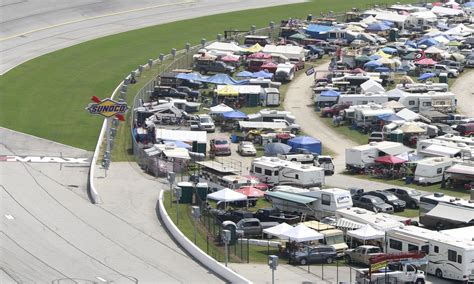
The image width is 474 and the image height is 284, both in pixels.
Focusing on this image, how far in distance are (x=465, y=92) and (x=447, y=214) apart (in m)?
45.4

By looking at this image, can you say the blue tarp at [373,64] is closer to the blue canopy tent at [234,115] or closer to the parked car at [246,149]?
the blue canopy tent at [234,115]

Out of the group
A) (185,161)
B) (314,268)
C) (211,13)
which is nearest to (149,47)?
(211,13)

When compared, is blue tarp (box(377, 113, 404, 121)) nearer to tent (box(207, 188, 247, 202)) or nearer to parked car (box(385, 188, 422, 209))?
parked car (box(385, 188, 422, 209))

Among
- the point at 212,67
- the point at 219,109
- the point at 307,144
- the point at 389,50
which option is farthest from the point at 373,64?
the point at 307,144

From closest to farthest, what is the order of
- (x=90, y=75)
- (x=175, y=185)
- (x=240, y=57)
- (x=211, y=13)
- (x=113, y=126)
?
(x=175, y=185), (x=113, y=126), (x=90, y=75), (x=240, y=57), (x=211, y=13)

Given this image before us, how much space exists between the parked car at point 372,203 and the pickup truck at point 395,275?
11946mm

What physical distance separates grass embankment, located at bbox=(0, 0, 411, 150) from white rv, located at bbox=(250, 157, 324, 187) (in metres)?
13.3

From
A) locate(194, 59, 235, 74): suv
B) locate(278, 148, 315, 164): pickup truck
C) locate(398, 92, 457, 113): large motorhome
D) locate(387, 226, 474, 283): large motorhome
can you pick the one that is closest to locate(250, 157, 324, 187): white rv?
locate(278, 148, 315, 164): pickup truck

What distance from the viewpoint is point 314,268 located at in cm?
6153

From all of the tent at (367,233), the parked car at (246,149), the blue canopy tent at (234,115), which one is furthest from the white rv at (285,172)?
the blue canopy tent at (234,115)

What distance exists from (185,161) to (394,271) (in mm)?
25205

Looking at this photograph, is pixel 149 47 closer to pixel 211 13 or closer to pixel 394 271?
pixel 211 13

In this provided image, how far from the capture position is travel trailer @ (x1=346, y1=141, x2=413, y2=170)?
3253 inches

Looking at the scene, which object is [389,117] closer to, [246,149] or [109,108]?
Result: [246,149]
